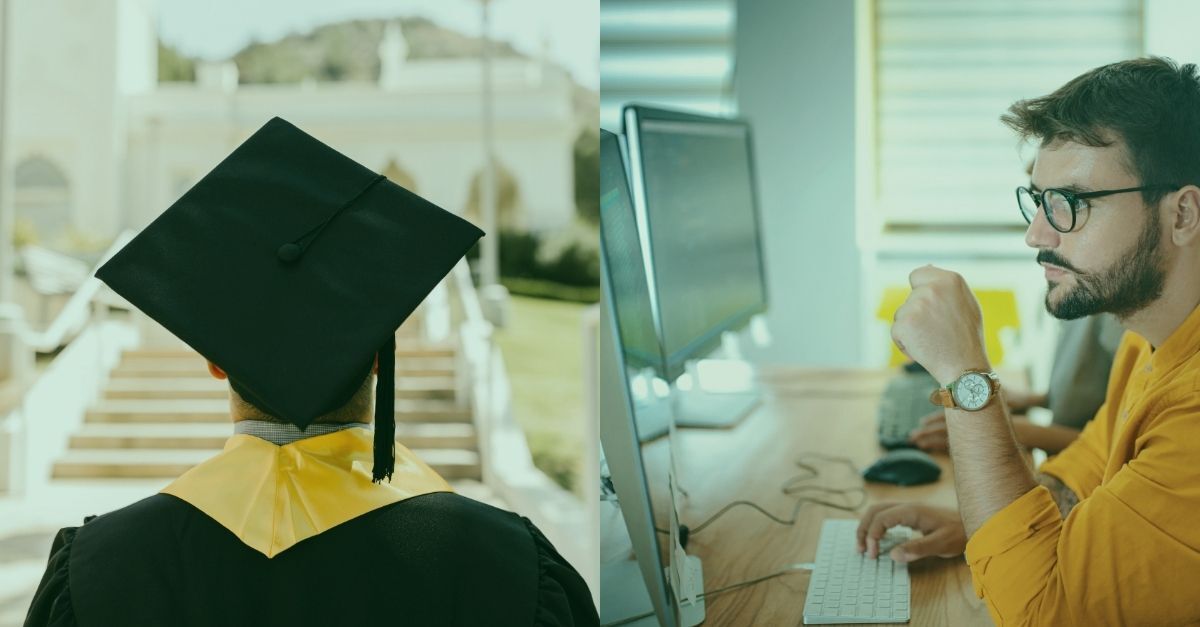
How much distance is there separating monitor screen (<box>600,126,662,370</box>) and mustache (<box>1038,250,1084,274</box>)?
0.50m

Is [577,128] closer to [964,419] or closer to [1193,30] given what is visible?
[1193,30]

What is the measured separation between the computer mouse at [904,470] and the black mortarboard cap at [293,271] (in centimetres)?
95

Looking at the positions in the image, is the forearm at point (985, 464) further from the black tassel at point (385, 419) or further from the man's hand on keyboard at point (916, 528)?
the black tassel at point (385, 419)

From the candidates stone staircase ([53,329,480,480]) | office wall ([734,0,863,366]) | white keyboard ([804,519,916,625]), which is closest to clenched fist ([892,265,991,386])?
white keyboard ([804,519,916,625])

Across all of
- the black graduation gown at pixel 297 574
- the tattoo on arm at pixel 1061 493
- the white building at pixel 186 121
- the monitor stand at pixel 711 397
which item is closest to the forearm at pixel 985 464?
the black graduation gown at pixel 297 574

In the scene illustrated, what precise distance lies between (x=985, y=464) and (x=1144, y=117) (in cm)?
43

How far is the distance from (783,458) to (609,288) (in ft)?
3.78

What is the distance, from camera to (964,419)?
122 centimetres

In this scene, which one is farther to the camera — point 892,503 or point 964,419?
point 892,503

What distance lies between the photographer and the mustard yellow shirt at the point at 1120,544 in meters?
1.08

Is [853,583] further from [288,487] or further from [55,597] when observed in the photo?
[55,597]

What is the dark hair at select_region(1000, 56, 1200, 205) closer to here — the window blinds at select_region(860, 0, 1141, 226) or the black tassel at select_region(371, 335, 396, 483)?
the black tassel at select_region(371, 335, 396, 483)

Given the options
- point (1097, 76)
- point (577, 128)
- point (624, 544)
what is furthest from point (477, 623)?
point (577, 128)

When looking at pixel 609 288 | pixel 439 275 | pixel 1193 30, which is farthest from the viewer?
pixel 1193 30
